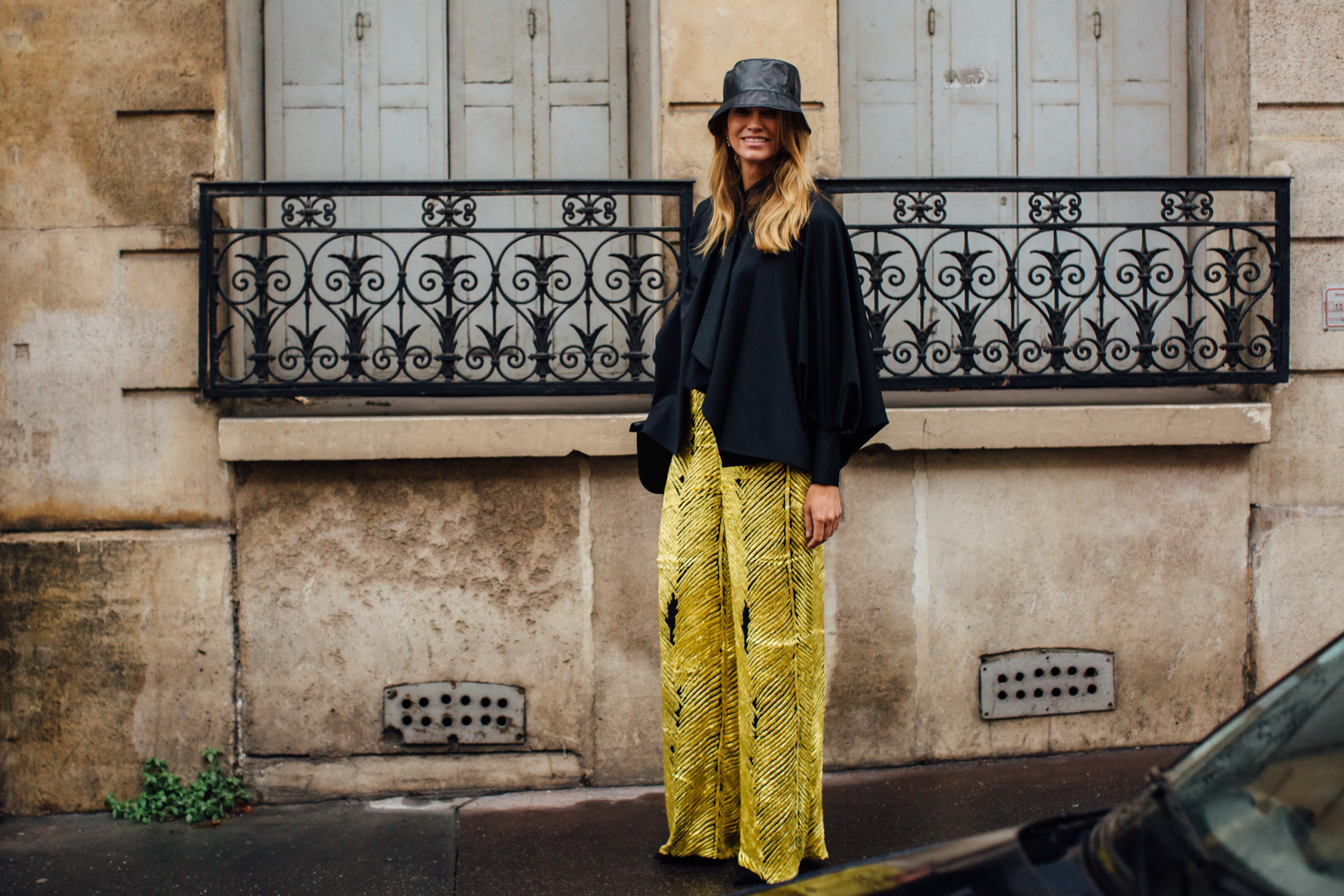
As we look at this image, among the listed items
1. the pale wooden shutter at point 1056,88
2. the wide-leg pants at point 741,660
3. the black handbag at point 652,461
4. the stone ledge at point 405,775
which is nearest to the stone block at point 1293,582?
the pale wooden shutter at point 1056,88

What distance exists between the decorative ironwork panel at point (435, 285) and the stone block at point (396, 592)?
14.3 inches

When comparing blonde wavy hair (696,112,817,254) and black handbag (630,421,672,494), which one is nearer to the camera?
blonde wavy hair (696,112,817,254)

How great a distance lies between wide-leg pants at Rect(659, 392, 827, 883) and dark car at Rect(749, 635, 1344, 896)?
3.98ft

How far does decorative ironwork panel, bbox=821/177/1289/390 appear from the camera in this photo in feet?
14.1

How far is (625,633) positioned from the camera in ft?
13.8

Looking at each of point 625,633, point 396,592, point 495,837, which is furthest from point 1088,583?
point 396,592

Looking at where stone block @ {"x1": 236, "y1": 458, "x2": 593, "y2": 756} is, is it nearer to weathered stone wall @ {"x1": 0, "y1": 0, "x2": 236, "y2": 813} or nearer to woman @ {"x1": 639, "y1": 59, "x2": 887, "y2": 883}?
weathered stone wall @ {"x1": 0, "y1": 0, "x2": 236, "y2": 813}

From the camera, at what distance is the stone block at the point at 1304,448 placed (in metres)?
4.50

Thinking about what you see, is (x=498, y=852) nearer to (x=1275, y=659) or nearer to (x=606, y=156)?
(x=606, y=156)

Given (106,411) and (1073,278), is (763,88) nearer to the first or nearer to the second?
(1073,278)

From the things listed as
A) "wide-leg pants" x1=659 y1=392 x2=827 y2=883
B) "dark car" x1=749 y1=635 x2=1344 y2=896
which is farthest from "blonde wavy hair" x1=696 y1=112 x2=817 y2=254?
"dark car" x1=749 y1=635 x2=1344 y2=896

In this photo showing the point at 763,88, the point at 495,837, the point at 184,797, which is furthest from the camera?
the point at 184,797

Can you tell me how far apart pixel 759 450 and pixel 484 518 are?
1654 millimetres

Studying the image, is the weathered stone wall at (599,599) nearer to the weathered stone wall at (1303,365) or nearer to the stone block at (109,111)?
the weathered stone wall at (1303,365)
